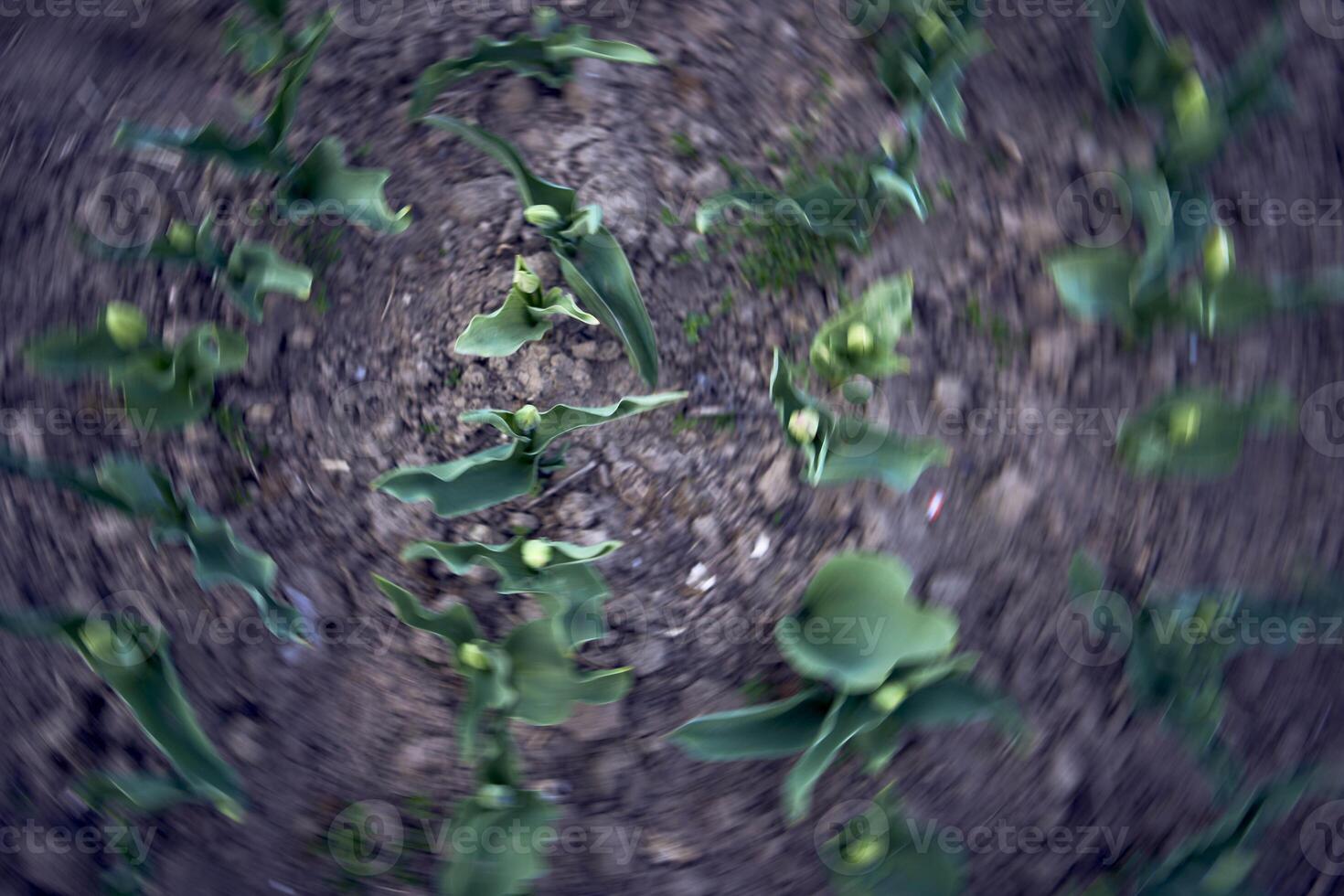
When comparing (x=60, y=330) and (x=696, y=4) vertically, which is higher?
(x=696, y=4)

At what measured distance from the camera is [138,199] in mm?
1351

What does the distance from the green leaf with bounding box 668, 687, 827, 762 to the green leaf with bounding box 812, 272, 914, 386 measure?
1.29ft

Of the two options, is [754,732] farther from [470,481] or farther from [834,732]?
[470,481]

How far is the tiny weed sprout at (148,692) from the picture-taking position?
112 centimetres

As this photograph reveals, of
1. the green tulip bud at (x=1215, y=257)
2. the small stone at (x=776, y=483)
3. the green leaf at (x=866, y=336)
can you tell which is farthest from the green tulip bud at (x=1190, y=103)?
the small stone at (x=776, y=483)

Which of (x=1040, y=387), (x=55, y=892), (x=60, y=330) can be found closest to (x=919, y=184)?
(x=1040, y=387)

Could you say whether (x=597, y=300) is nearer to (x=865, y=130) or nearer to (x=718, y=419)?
(x=718, y=419)

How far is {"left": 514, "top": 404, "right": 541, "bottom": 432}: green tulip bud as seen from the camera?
1.19 metres

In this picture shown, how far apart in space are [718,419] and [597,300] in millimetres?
240

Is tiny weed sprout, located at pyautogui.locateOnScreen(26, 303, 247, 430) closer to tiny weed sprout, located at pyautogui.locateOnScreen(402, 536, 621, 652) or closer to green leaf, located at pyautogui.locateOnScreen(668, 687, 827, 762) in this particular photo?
tiny weed sprout, located at pyautogui.locateOnScreen(402, 536, 621, 652)

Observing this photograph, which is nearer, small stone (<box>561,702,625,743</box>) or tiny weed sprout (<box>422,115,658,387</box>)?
tiny weed sprout (<box>422,115,658,387</box>)

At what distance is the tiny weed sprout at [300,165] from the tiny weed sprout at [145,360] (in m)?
0.20

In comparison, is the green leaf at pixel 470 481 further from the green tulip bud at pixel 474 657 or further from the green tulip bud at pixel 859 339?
the green tulip bud at pixel 859 339

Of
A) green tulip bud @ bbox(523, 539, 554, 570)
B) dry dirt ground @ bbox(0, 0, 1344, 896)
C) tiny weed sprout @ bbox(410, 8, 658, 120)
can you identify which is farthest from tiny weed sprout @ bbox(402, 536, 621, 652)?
tiny weed sprout @ bbox(410, 8, 658, 120)
